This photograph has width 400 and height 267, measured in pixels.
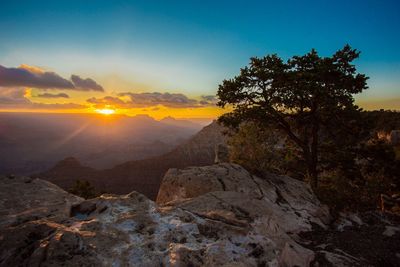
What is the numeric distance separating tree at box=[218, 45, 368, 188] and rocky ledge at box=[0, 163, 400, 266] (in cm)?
986

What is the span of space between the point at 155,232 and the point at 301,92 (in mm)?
15820

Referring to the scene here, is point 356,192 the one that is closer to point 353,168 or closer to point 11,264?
point 353,168

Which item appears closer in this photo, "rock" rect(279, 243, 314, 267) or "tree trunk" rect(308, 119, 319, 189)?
"rock" rect(279, 243, 314, 267)

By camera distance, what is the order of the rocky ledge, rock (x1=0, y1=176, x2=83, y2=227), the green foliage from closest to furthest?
1. the rocky ledge
2. rock (x1=0, y1=176, x2=83, y2=227)
3. the green foliage

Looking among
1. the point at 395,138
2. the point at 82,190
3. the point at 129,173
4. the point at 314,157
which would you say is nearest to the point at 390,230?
the point at 314,157

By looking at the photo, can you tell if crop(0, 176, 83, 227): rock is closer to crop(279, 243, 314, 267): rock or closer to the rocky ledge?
the rocky ledge

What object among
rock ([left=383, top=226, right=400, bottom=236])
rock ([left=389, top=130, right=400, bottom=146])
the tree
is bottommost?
rock ([left=383, top=226, right=400, bottom=236])

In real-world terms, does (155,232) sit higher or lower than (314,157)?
higher

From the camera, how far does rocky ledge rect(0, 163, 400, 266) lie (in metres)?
5.67

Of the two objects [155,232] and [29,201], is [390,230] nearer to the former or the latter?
[155,232]

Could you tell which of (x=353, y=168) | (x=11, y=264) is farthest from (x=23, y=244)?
(x=353, y=168)

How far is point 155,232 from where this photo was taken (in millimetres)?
6820

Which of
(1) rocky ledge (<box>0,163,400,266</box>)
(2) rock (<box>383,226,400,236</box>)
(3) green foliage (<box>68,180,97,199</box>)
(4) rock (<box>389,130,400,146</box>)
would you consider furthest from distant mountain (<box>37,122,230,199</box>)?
(1) rocky ledge (<box>0,163,400,266</box>)

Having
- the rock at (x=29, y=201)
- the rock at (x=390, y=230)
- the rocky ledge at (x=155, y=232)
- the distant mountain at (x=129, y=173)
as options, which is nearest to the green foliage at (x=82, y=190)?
the rock at (x=29, y=201)
